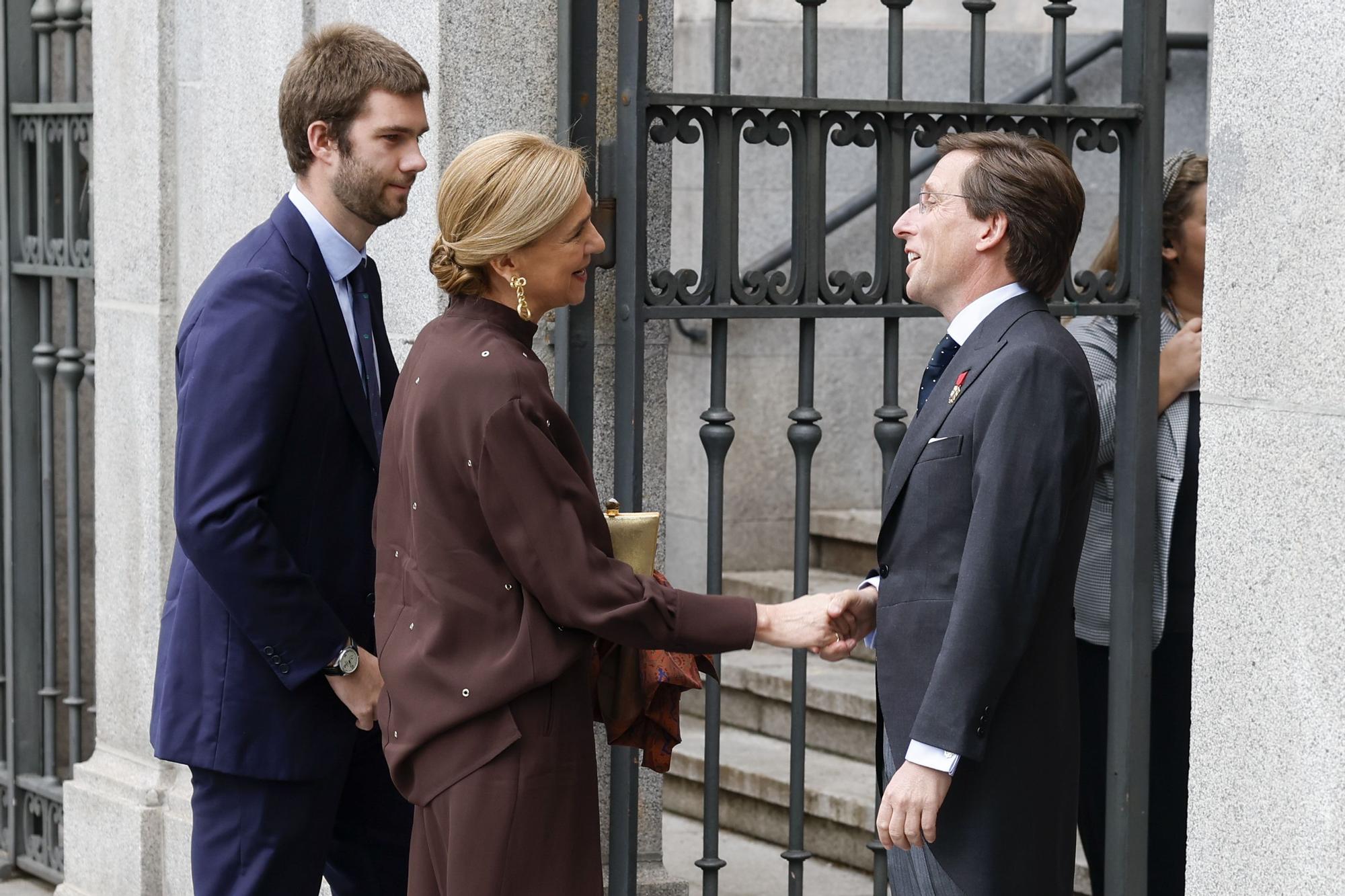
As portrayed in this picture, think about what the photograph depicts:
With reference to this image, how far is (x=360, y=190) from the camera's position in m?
3.21

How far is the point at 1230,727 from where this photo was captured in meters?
2.37

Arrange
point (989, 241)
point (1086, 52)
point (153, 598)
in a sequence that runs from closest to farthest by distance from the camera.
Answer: point (989, 241)
point (153, 598)
point (1086, 52)

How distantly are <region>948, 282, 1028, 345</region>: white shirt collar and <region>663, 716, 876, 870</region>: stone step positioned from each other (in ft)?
8.14

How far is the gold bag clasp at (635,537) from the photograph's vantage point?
299cm

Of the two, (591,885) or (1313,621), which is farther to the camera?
(591,885)

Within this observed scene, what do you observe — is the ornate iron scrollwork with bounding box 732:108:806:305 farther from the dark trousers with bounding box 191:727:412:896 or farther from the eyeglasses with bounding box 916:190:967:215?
the dark trousers with bounding box 191:727:412:896

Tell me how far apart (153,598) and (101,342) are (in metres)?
0.74

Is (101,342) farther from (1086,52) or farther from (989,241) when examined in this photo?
(1086,52)

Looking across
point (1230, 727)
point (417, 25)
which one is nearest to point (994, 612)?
point (1230, 727)

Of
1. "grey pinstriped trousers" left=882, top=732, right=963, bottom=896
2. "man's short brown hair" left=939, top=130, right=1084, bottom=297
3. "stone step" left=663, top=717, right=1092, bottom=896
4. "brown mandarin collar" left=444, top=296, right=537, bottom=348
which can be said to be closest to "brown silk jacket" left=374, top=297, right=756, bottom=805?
"brown mandarin collar" left=444, top=296, right=537, bottom=348

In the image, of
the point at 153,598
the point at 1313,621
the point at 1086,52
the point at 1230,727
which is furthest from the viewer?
the point at 1086,52

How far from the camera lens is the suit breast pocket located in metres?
2.81

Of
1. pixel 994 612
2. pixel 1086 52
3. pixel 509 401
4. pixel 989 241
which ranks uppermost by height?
pixel 1086 52

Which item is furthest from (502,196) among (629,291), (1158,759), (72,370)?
(72,370)
